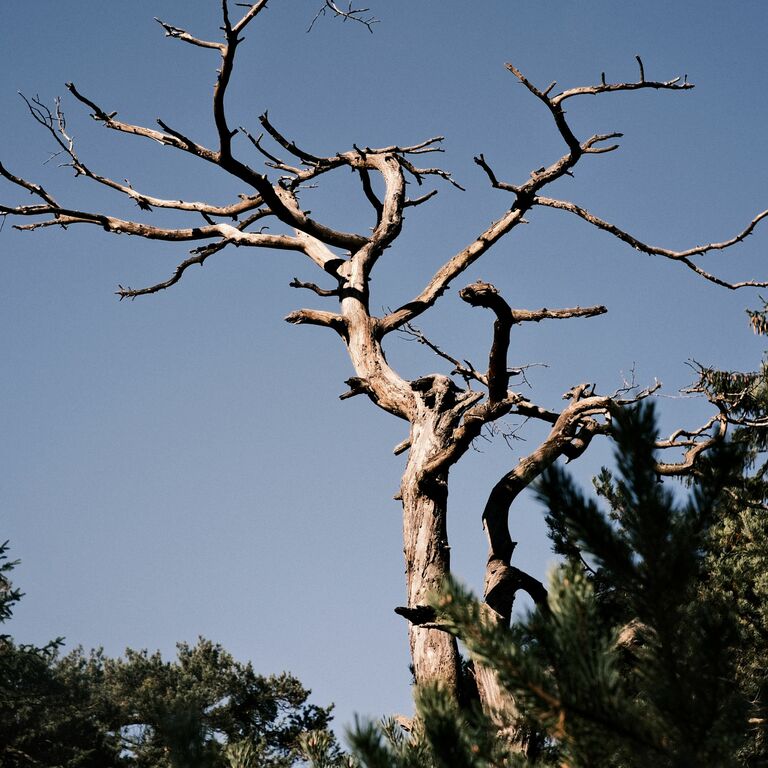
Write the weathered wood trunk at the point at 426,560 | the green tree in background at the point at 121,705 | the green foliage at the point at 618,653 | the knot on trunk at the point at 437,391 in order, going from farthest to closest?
the green tree in background at the point at 121,705 → the knot on trunk at the point at 437,391 → the weathered wood trunk at the point at 426,560 → the green foliage at the point at 618,653

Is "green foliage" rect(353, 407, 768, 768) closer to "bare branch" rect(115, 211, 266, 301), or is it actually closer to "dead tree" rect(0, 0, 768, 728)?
"dead tree" rect(0, 0, 768, 728)

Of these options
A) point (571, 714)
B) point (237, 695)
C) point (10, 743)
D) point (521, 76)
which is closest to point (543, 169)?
point (521, 76)

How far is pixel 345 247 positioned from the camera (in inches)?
273

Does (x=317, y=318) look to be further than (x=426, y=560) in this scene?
Yes

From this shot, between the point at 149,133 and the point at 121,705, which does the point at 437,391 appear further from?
the point at 121,705

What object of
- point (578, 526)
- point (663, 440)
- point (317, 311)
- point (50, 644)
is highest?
point (50, 644)

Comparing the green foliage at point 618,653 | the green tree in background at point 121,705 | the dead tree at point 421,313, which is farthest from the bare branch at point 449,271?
the green tree in background at point 121,705

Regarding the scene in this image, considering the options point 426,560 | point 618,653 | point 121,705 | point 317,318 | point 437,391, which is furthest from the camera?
point 121,705

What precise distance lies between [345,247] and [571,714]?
5442 millimetres

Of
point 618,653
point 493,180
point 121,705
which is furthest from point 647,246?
point 121,705

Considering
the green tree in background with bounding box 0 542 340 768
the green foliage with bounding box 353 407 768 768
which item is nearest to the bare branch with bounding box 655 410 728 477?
the green foliage with bounding box 353 407 768 768

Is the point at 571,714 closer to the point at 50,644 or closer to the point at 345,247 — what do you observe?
the point at 345,247

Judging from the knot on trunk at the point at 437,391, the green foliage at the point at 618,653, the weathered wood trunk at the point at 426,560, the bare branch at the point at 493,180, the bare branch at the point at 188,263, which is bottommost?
the green foliage at the point at 618,653

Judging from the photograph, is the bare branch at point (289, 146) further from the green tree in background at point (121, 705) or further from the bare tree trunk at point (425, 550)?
the green tree in background at point (121, 705)
